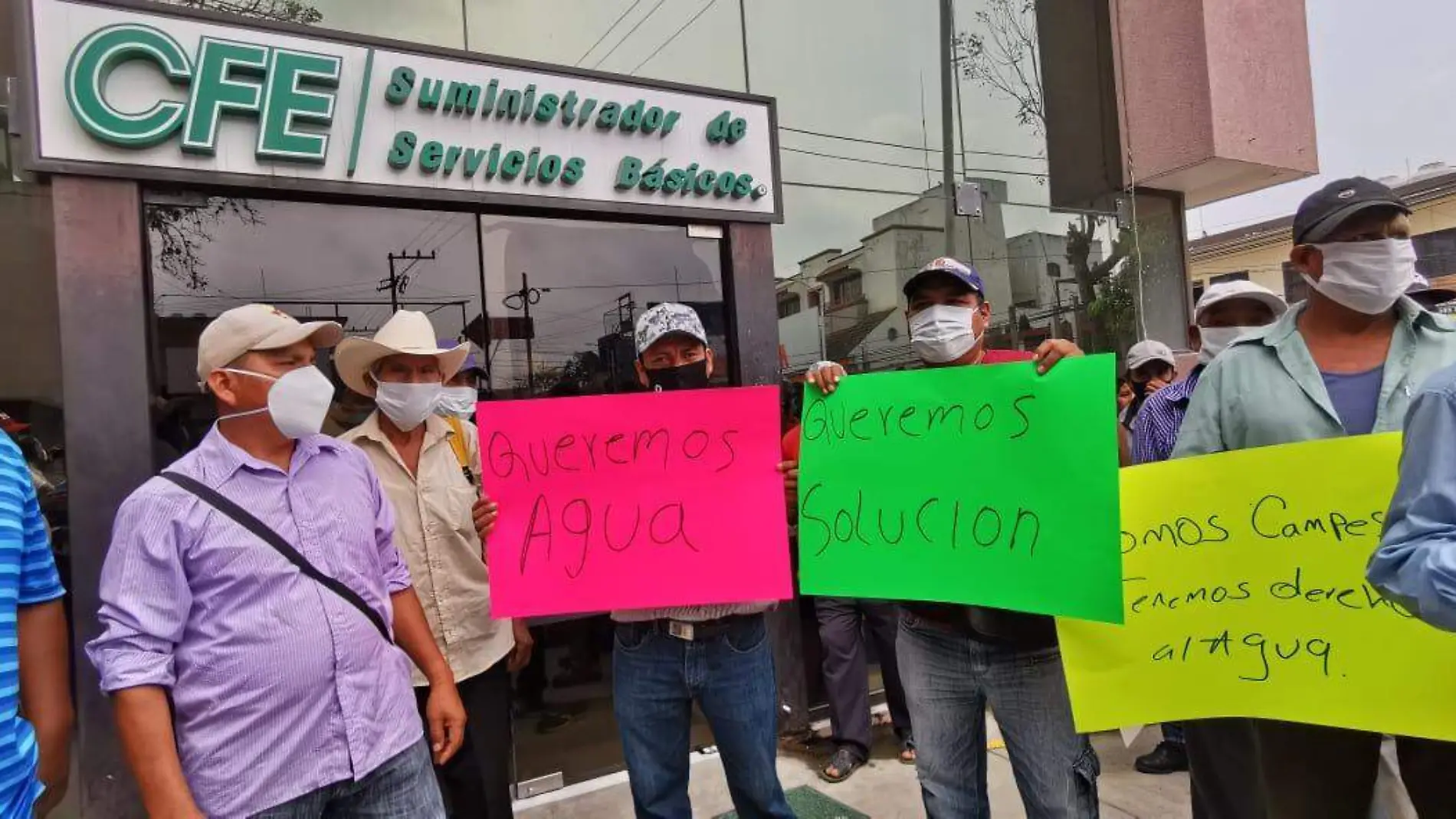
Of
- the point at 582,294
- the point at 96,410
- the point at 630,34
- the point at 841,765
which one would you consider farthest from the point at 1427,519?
the point at 630,34

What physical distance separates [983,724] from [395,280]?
323 cm

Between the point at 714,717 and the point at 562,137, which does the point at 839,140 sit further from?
the point at 714,717

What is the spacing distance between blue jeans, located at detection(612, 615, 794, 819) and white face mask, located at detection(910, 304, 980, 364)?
38.5 inches

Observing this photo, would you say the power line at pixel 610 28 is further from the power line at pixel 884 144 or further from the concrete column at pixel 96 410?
the concrete column at pixel 96 410

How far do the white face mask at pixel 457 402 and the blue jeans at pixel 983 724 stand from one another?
6.62 feet

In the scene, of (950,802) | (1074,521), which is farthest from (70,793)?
(1074,521)

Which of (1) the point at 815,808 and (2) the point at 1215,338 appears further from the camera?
(1) the point at 815,808

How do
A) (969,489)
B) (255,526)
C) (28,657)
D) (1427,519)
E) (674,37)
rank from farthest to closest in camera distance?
(674,37)
(969,489)
(255,526)
(28,657)
(1427,519)

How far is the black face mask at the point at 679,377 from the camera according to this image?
2488mm

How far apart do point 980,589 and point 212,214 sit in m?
3.49

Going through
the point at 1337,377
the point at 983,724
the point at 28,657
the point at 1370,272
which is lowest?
the point at 983,724

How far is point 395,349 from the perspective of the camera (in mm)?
2510

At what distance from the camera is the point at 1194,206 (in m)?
7.55

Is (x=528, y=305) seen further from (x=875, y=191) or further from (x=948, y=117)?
(x=948, y=117)
